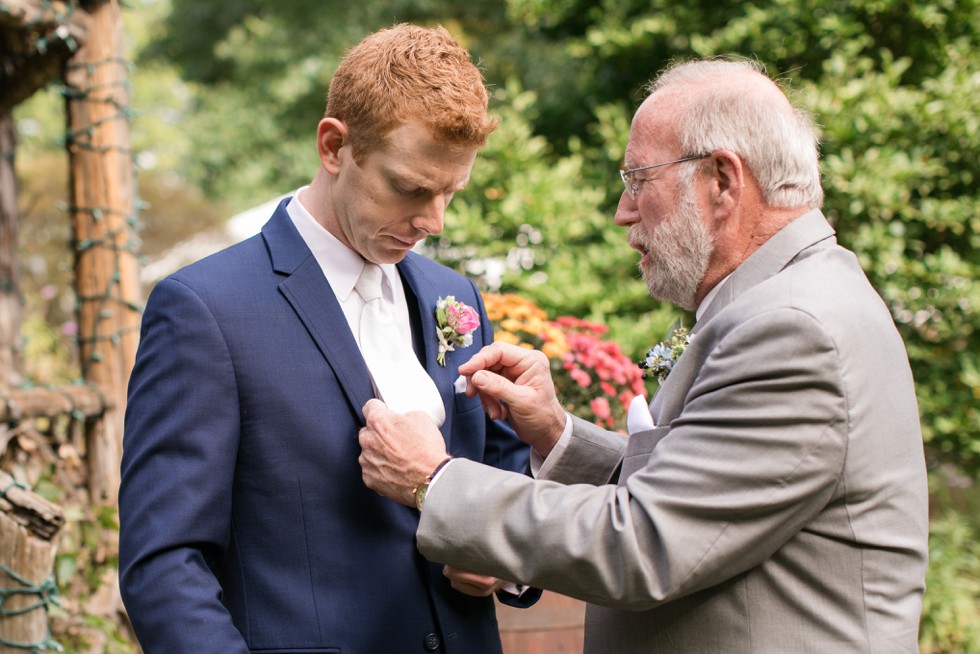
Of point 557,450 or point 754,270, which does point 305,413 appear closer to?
point 557,450

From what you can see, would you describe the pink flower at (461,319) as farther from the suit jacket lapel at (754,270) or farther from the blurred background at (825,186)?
the blurred background at (825,186)

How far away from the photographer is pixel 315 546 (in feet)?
6.12

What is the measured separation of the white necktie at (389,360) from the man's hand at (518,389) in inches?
3.8

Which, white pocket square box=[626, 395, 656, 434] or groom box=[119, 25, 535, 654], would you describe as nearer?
groom box=[119, 25, 535, 654]

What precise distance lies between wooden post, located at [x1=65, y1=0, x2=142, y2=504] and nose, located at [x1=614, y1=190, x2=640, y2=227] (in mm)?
2815

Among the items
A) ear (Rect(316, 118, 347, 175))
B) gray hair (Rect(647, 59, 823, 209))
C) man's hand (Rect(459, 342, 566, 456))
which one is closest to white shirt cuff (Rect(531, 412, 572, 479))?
man's hand (Rect(459, 342, 566, 456))

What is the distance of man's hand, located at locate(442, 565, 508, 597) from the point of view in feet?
6.57

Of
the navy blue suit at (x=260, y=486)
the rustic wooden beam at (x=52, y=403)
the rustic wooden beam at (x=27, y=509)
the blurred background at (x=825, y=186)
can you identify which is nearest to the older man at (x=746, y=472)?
the navy blue suit at (x=260, y=486)

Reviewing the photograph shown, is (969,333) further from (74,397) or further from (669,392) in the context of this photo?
(74,397)

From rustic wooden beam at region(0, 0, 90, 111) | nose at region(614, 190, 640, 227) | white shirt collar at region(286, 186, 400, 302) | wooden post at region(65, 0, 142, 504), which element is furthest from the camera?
wooden post at region(65, 0, 142, 504)

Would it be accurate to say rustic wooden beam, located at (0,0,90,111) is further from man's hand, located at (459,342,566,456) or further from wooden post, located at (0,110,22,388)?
man's hand, located at (459,342,566,456)

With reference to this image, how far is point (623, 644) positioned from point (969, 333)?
4164 millimetres

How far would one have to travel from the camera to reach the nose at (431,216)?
2.03 meters

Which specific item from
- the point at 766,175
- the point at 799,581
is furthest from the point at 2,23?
the point at 799,581
